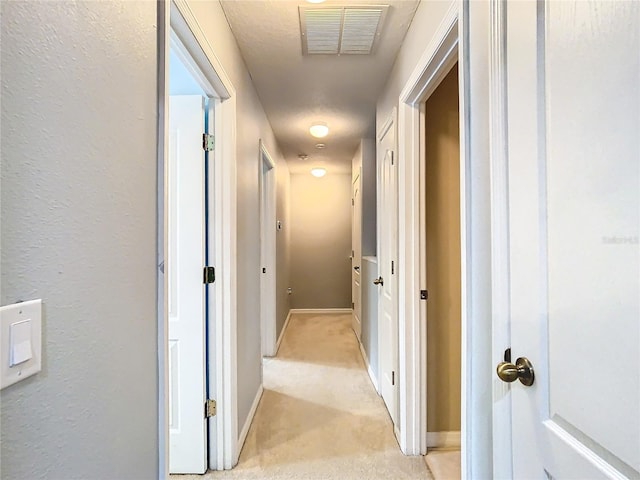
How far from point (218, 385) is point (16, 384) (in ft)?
4.68

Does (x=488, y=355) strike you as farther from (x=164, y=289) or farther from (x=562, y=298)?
(x=164, y=289)

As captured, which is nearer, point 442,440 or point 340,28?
point 340,28

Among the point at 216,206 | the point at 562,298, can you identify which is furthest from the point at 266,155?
the point at 562,298

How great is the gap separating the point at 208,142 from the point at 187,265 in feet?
2.16

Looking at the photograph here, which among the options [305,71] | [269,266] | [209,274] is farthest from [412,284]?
[269,266]

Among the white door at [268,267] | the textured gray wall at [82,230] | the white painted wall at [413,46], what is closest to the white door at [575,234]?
the white painted wall at [413,46]

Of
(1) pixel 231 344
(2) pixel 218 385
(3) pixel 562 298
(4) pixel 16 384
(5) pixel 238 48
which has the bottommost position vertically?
(2) pixel 218 385

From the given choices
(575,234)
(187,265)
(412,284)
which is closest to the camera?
(575,234)

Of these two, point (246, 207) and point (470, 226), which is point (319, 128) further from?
point (470, 226)

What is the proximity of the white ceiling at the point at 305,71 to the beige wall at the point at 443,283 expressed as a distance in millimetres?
723

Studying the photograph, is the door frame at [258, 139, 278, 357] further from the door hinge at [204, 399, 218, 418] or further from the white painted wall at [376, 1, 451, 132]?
the door hinge at [204, 399, 218, 418]

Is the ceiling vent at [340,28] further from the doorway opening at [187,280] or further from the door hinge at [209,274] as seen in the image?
the door hinge at [209,274]

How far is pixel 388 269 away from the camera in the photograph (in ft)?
7.95

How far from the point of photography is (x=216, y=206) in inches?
73.2
